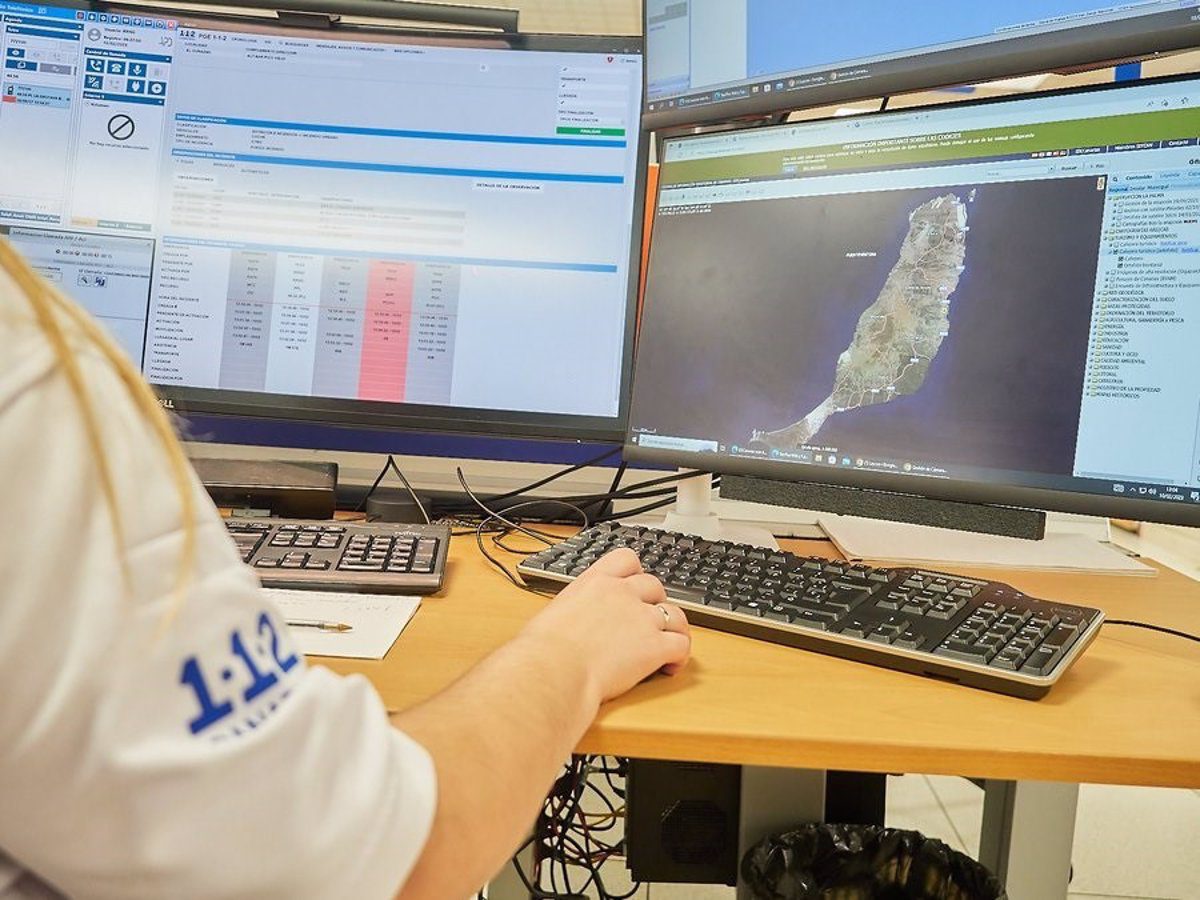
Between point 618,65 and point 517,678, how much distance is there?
0.90 meters

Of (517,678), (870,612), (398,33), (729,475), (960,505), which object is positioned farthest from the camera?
(398,33)

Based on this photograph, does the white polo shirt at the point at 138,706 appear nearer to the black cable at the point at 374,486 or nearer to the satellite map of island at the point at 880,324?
the satellite map of island at the point at 880,324

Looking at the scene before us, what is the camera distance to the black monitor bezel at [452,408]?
1.19m

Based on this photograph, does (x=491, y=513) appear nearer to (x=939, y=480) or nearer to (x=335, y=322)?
(x=335, y=322)

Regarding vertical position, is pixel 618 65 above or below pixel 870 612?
above

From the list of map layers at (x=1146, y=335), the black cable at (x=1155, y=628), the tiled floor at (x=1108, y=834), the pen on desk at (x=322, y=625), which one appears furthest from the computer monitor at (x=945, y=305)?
the tiled floor at (x=1108, y=834)

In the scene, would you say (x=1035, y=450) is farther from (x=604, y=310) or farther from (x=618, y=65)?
(x=618, y=65)

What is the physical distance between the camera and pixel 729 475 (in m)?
1.11

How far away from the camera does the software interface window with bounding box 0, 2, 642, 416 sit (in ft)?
3.93

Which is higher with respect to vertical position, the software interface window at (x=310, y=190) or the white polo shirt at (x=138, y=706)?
the software interface window at (x=310, y=190)

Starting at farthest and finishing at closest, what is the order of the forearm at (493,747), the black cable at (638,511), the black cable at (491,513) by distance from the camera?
the black cable at (638,511)
the black cable at (491,513)
the forearm at (493,747)

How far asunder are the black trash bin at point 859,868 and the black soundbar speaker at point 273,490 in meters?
0.65

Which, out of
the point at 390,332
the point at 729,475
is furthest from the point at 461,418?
the point at 729,475

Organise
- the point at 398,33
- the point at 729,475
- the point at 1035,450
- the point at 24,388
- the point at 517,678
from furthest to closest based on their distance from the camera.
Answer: the point at 398,33, the point at 729,475, the point at 1035,450, the point at 517,678, the point at 24,388
